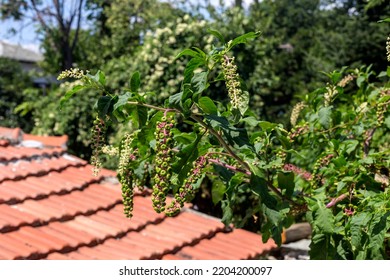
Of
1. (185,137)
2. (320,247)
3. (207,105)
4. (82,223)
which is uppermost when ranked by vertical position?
(207,105)

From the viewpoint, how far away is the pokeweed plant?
68.9 inches

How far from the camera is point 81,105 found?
9.95 m

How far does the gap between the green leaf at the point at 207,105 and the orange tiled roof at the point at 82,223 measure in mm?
1451

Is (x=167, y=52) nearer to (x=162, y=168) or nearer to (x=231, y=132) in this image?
(x=231, y=132)

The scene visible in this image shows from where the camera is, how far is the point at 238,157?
2000mm

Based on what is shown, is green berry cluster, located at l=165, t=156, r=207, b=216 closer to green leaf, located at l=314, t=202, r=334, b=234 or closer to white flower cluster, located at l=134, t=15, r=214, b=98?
green leaf, located at l=314, t=202, r=334, b=234

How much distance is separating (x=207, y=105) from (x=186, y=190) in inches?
10.2

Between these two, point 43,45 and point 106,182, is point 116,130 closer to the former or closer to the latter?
point 106,182

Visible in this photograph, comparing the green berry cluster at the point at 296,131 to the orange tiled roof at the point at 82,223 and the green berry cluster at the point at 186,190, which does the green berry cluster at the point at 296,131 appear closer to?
the green berry cluster at the point at 186,190

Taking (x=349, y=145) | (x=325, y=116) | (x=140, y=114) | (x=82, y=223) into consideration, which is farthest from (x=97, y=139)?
(x=82, y=223)

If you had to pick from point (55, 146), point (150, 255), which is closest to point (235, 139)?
point (150, 255)

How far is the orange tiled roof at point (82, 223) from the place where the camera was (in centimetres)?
324

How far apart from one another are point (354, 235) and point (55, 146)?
334 cm

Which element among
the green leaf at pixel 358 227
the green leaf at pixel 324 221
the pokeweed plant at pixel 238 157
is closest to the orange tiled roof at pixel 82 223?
the pokeweed plant at pixel 238 157
